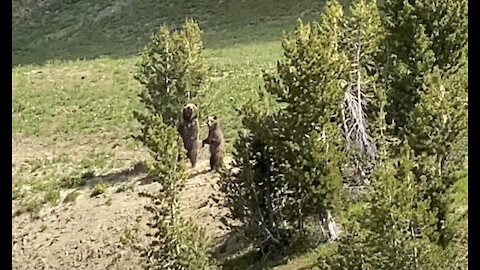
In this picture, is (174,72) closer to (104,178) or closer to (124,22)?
(104,178)

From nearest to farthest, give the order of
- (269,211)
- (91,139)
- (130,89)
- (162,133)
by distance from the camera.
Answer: (162,133) → (269,211) → (91,139) → (130,89)

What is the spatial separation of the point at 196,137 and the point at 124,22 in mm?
30890

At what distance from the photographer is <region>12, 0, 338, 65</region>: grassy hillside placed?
140 ft

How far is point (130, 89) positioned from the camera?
33.5 metres

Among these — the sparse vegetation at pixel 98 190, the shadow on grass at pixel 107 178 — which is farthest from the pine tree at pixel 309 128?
the shadow on grass at pixel 107 178

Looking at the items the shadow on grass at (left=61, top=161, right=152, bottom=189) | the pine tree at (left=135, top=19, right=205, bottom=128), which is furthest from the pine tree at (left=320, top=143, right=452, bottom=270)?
the pine tree at (left=135, top=19, right=205, bottom=128)

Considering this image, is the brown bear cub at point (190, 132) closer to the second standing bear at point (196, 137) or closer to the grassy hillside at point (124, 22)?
the second standing bear at point (196, 137)

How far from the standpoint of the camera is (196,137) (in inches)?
766

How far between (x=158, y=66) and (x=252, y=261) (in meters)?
8.81

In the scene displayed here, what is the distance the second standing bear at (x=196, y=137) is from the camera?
1846 cm

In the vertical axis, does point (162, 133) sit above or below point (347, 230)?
above

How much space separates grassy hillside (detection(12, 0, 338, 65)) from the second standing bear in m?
19.8
